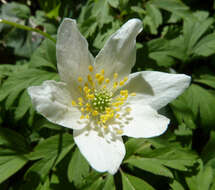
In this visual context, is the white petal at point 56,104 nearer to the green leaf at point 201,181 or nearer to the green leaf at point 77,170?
the green leaf at point 77,170

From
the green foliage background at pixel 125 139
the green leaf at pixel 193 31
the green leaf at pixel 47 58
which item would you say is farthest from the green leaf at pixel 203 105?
the green leaf at pixel 47 58

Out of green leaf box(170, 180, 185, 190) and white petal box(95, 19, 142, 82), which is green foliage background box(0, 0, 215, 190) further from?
white petal box(95, 19, 142, 82)

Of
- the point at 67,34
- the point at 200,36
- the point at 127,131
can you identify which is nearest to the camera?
the point at 67,34

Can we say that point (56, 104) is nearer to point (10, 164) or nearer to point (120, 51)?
point (120, 51)

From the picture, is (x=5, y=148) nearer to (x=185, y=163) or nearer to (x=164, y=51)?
(x=185, y=163)

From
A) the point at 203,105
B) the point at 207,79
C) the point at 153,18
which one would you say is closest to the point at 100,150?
the point at 203,105

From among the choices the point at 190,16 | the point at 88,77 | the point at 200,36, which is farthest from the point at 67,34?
the point at 200,36

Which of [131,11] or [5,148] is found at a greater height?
[131,11]
